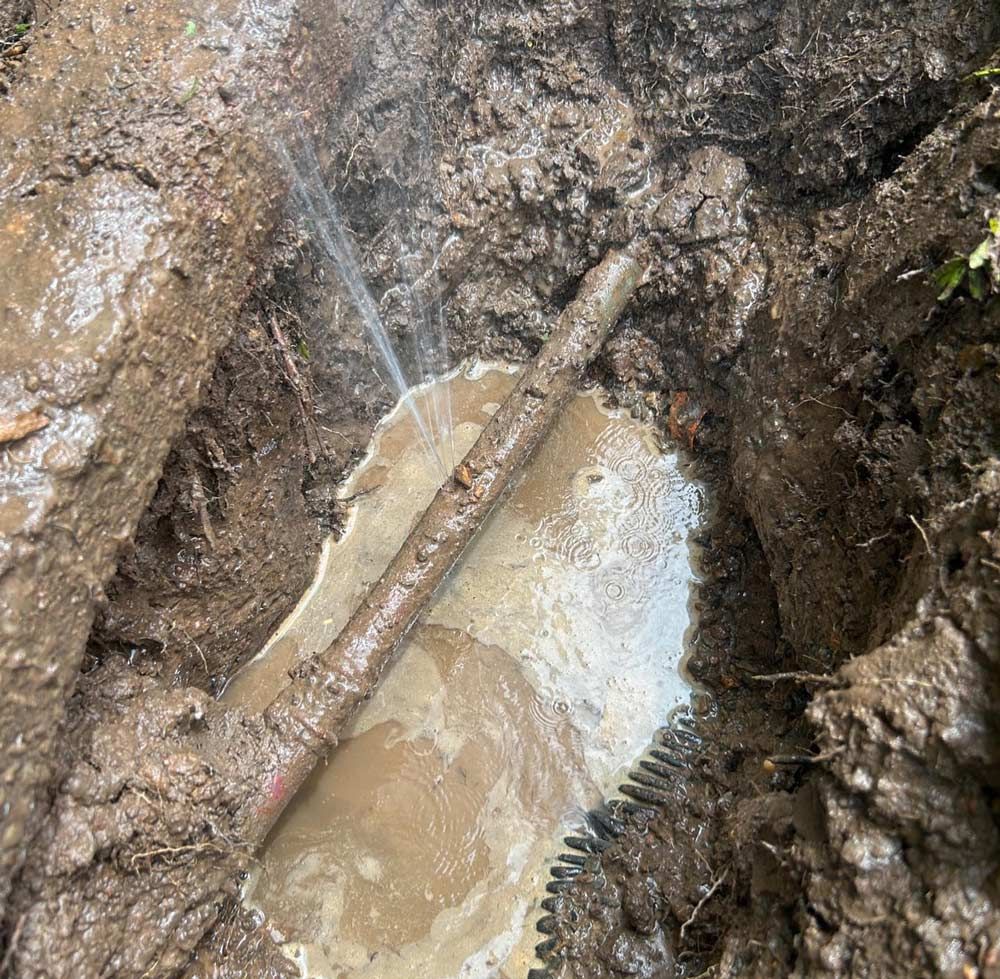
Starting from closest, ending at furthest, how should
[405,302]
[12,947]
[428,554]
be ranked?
1. [12,947]
2. [428,554]
3. [405,302]

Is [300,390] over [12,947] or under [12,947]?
over

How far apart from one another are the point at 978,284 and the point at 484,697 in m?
2.96

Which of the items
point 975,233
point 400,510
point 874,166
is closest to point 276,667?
point 400,510

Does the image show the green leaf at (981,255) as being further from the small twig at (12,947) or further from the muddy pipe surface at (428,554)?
the small twig at (12,947)

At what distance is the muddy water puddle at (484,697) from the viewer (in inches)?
132

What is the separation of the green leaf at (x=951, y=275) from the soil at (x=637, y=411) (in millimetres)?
84

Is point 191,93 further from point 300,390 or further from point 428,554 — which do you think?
point 428,554

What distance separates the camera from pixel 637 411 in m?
4.77

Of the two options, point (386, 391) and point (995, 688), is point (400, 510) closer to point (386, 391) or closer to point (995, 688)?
point (386, 391)

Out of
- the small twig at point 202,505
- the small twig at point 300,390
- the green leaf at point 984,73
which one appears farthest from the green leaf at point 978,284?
the small twig at point 202,505

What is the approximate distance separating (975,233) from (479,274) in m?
2.96

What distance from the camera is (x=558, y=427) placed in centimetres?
480

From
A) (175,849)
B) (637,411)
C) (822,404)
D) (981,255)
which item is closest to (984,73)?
(981,255)

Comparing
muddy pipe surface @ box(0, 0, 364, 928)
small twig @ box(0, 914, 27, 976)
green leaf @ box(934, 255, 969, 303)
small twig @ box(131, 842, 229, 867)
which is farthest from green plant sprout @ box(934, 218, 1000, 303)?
small twig @ box(0, 914, 27, 976)
